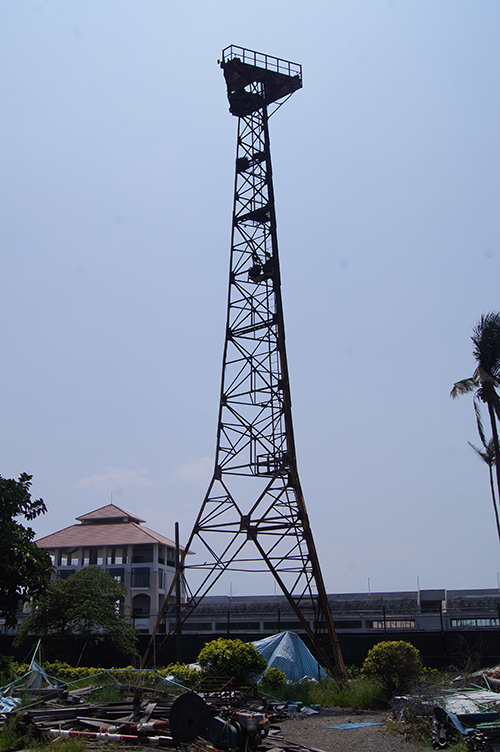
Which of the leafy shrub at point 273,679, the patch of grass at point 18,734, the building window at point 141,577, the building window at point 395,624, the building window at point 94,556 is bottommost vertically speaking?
the building window at point 395,624

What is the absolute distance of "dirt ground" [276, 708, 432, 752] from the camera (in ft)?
40.2

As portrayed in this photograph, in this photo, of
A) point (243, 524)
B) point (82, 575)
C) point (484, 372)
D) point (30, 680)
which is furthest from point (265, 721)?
point (82, 575)

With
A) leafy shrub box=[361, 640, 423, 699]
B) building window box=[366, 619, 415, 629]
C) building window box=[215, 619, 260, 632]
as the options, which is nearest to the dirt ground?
leafy shrub box=[361, 640, 423, 699]

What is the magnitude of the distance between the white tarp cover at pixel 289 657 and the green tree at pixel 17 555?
9.90m

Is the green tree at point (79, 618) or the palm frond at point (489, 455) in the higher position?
the palm frond at point (489, 455)

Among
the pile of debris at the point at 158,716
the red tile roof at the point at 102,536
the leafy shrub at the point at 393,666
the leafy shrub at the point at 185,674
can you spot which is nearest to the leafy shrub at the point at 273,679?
the pile of debris at the point at 158,716

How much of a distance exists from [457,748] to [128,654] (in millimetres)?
17058

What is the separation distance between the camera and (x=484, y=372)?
2317 cm

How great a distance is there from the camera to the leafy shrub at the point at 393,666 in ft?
56.1

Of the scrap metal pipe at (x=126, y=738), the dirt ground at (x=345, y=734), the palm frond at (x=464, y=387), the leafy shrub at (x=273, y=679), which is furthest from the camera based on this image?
the palm frond at (x=464, y=387)

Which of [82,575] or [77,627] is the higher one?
[82,575]

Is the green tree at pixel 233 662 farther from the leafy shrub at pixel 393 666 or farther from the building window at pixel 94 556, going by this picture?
the building window at pixel 94 556

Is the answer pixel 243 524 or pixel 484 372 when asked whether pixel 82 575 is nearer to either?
pixel 243 524

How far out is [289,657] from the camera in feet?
68.1
